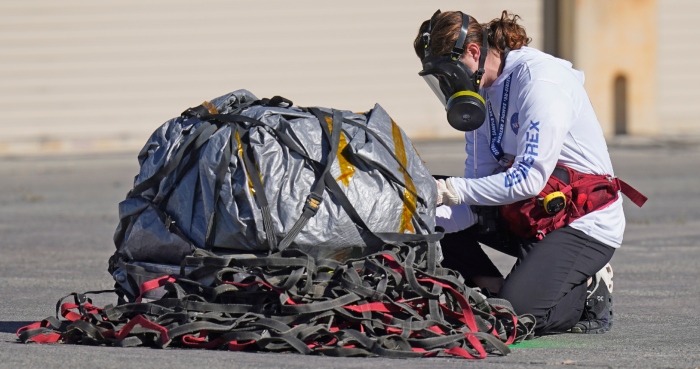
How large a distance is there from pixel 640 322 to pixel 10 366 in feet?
9.53

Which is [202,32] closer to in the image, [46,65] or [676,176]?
[46,65]

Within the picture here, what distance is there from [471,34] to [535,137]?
555 millimetres

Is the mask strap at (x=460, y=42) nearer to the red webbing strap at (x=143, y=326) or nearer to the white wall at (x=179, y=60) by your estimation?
the red webbing strap at (x=143, y=326)

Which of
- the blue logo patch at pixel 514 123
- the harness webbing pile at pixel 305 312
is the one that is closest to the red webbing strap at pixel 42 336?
the harness webbing pile at pixel 305 312

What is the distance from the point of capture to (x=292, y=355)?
425 centimetres

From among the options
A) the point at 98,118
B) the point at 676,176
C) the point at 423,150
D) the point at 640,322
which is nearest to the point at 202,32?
the point at 98,118

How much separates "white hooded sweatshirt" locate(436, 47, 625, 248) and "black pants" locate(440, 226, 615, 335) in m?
0.08

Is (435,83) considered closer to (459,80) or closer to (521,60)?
(459,80)

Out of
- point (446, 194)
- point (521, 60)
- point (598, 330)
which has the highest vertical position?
point (521, 60)

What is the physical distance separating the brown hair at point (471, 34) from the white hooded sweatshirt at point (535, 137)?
66 mm

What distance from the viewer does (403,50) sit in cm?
1570

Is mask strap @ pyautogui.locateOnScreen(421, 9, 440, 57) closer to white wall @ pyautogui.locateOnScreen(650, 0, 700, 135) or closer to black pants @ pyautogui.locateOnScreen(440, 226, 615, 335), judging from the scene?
black pants @ pyautogui.locateOnScreen(440, 226, 615, 335)

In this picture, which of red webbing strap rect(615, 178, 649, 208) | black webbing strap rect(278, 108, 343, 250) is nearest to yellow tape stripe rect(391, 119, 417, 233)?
black webbing strap rect(278, 108, 343, 250)

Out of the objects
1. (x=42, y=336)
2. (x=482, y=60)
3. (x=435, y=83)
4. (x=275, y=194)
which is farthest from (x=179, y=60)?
(x=275, y=194)
